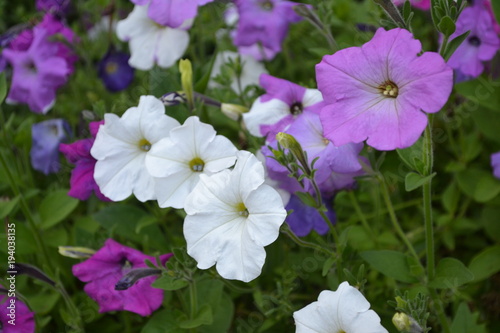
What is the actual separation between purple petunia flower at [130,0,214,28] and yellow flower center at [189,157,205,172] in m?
0.42

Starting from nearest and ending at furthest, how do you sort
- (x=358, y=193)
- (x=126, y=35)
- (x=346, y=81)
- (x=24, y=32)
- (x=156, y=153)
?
1. (x=346, y=81)
2. (x=156, y=153)
3. (x=358, y=193)
4. (x=126, y=35)
5. (x=24, y=32)

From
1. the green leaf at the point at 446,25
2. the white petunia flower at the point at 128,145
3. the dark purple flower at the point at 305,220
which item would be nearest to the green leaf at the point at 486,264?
the dark purple flower at the point at 305,220

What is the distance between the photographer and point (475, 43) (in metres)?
1.54

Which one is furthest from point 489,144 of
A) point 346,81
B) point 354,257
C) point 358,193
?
point 346,81

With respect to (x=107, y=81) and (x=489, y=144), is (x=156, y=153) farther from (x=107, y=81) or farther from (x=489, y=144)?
(x=489, y=144)

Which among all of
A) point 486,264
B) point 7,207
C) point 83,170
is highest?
point 83,170

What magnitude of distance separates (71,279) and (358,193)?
2.63 feet

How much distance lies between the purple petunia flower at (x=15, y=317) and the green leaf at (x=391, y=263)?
73cm

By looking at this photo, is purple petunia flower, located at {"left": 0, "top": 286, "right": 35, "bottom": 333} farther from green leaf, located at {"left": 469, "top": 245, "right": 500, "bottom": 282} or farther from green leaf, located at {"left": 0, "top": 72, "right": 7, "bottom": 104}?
green leaf, located at {"left": 469, "top": 245, "right": 500, "bottom": 282}

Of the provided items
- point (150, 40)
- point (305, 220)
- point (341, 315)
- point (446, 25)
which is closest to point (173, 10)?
point (150, 40)

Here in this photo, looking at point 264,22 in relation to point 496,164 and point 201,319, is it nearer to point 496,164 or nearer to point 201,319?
point 496,164

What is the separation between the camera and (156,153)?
3.97 ft

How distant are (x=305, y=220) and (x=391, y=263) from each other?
0.68 ft

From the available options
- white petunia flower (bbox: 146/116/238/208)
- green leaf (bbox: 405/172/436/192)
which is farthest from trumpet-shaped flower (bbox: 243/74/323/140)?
green leaf (bbox: 405/172/436/192)
